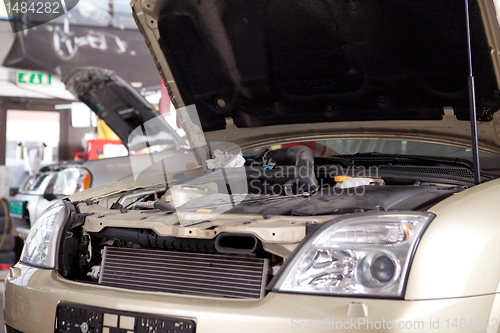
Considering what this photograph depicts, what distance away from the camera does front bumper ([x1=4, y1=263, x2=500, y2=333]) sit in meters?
0.91

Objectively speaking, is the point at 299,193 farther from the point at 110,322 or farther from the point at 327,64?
the point at 110,322

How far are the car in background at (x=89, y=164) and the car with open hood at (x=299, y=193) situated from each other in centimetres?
223

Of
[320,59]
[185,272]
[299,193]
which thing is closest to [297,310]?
[185,272]

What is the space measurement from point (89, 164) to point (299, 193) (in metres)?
3.58

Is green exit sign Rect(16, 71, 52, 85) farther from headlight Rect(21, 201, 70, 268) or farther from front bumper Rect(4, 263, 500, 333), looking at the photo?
front bumper Rect(4, 263, 500, 333)

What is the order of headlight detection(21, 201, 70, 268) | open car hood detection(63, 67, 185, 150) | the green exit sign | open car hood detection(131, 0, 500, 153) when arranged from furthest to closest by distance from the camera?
the green exit sign < open car hood detection(63, 67, 185, 150) < open car hood detection(131, 0, 500, 153) < headlight detection(21, 201, 70, 268)

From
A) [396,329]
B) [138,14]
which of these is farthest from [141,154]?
[396,329]

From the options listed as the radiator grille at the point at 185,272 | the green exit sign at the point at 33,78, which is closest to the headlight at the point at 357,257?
the radiator grille at the point at 185,272

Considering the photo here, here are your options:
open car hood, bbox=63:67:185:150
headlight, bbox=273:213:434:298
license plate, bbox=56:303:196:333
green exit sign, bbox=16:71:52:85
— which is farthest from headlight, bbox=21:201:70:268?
green exit sign, bbox=16:71:52:85

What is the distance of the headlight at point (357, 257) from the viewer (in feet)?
3.18

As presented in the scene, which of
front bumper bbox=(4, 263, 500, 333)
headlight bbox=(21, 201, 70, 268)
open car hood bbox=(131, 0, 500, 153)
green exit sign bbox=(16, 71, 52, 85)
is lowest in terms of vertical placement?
front bumper bbox=(4, 263, 500, 333)

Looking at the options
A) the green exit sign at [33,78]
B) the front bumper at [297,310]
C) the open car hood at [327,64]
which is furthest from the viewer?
the green exit sign at [33,78]

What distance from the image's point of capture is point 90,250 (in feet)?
5.13

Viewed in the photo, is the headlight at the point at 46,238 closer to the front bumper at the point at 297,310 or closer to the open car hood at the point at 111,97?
the front bumper at the point at 297,310
